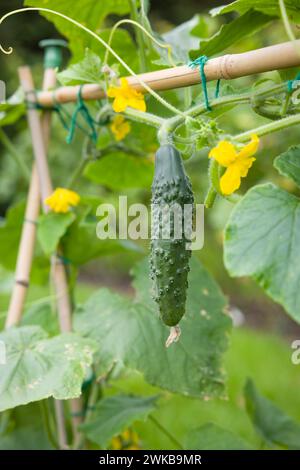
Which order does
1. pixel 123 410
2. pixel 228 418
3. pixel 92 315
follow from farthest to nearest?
pixel 228 418 < pixel 123 410 < pixel 92 315

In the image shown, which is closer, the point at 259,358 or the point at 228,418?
the point at 228,418

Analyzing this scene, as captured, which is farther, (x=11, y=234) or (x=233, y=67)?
(x=11, y=234)

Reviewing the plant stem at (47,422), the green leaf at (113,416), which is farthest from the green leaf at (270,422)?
the plant stem at (47,422)

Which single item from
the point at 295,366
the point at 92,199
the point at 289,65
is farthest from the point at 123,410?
the point at 295,366

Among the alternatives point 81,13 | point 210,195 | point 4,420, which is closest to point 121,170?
point 81,13

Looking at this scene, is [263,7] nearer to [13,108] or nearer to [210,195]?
[210,195]

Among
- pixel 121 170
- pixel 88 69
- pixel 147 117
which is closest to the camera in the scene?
pixel 147 117
